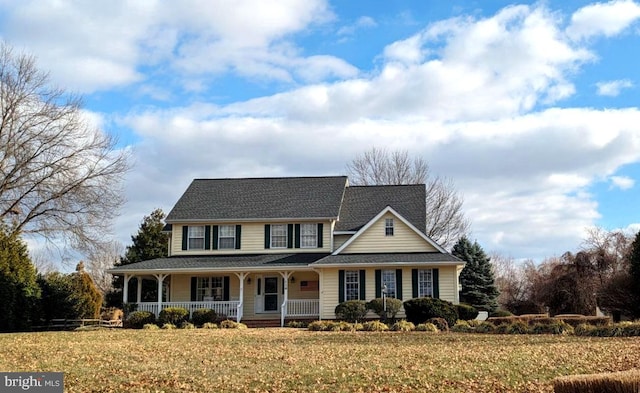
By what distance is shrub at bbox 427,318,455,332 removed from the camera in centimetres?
2464

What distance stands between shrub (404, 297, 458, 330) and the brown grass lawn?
23.0ft

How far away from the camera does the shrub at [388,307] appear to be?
28.8m

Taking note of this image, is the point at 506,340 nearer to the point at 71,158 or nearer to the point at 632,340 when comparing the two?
the point at 632,340

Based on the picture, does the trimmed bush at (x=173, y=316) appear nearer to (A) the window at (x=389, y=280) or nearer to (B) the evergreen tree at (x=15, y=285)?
(B) the evergreen tree at (x=15, y=285)

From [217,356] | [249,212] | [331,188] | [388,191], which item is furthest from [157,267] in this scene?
[217,356]

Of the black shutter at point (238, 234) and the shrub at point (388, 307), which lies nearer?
the shrub at point (388, 307)

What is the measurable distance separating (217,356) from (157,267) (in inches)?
673

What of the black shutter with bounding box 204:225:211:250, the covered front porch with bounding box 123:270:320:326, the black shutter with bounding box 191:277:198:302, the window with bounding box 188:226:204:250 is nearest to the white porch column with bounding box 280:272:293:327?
the covered front porch with bounding box 123:270:320:326

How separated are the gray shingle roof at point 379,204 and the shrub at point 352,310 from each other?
547 centimetres

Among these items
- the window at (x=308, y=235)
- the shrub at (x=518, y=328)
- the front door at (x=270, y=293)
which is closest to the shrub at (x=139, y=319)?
the front door at (x=270, y=293)

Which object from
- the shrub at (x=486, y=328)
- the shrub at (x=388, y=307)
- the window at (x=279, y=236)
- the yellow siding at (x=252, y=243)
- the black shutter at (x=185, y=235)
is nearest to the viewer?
the shrub at (x=486, y=328)

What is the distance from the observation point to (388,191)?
36844mm

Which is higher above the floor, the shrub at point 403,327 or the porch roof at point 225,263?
the porch roof at point 225,263

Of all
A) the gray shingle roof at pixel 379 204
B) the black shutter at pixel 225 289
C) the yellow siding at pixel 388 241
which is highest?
the gray shingle roof at pixel 379 204
